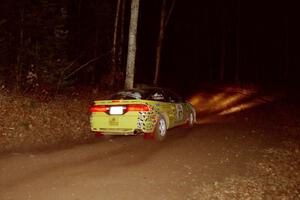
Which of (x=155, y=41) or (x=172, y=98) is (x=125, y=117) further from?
(x=155, y=41)

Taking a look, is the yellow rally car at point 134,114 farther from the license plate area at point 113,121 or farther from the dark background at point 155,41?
the dark background at point 155,41

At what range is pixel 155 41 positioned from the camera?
Answer: 53938 mm

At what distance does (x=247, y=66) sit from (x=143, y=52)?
19034 millimetres

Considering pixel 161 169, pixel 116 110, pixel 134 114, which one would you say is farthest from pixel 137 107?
pixel 161 169

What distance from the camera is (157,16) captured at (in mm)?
50375

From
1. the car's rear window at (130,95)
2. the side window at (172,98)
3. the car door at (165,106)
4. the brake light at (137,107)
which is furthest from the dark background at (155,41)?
the brake light at (137,107)

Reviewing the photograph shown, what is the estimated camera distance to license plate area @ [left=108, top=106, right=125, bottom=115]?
414 inches

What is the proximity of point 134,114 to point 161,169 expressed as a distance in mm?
2853

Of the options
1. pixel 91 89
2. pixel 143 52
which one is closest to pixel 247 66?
pixel 143 52

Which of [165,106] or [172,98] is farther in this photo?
[172,98]

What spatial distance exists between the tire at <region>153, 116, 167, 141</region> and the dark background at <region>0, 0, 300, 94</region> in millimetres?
5869

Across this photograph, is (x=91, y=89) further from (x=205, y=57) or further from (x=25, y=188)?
(x=205, y=57)

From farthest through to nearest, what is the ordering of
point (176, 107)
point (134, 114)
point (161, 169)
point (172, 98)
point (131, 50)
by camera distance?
point (131, 50) → point (172, 98) → point (176, 107) → point (134, 114) → point (161, 169)

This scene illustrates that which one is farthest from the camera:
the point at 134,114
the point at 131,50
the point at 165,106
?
the point at 131,50
